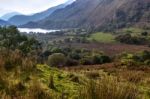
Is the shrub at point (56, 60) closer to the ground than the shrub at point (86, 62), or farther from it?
farther from it

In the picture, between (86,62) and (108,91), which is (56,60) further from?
(108,91)

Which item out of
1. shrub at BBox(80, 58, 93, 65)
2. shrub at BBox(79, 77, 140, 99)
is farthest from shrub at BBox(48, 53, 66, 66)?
shrub at BBox(79, 77, 140, 99)

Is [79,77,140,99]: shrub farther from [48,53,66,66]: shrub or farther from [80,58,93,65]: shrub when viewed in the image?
[80,58,93,65]: shrub

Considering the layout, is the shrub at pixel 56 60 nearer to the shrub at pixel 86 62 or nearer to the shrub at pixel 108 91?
the shrub at pixel 86 62

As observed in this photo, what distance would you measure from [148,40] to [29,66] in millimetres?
94190

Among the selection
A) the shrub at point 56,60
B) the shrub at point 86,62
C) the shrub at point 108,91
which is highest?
the shrub at point 108,91

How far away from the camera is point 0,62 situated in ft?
31.4

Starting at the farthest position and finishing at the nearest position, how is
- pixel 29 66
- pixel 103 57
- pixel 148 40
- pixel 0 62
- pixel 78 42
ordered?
1. pixel 78 42
2. pixel 148 40
3. pixel 103 57
4. pixel 29 66
5. pixel 0 62

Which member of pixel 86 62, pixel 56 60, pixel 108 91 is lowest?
pixel 86 62

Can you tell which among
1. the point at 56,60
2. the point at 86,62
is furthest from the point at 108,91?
the point at 86,62

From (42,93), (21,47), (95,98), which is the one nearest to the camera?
(95,98)

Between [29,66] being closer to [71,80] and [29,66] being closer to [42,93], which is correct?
[71,80]

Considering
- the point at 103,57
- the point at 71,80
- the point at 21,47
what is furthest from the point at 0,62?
the point at 103,57

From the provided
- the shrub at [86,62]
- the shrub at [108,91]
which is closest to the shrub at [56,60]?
the shrub at [86,62]
